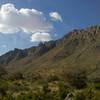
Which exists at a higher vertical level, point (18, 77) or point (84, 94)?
point (18, 77)

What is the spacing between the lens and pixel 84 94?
53500 mm

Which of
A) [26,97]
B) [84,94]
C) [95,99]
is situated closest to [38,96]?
[26,97]

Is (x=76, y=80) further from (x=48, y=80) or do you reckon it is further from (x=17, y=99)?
(x=17, y=99)

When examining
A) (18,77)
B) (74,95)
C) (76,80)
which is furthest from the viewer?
(18,77)

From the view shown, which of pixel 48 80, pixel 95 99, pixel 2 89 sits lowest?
pixel 95 99

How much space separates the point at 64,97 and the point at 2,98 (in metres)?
11.4

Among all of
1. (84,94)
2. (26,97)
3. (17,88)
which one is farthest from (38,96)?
(17,88)

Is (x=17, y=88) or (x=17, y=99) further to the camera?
(x=17, y=88)

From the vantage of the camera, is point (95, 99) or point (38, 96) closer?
point (95, 99)

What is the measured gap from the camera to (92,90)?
54031 mm

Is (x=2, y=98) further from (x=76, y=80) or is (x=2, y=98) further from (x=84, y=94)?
(x=76, y=80)

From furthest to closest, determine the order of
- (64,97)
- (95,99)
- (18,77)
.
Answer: (18,77)
(64,97)
(95,99)

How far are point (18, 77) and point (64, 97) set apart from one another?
8760cm

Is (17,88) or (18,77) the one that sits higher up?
(18,77)
